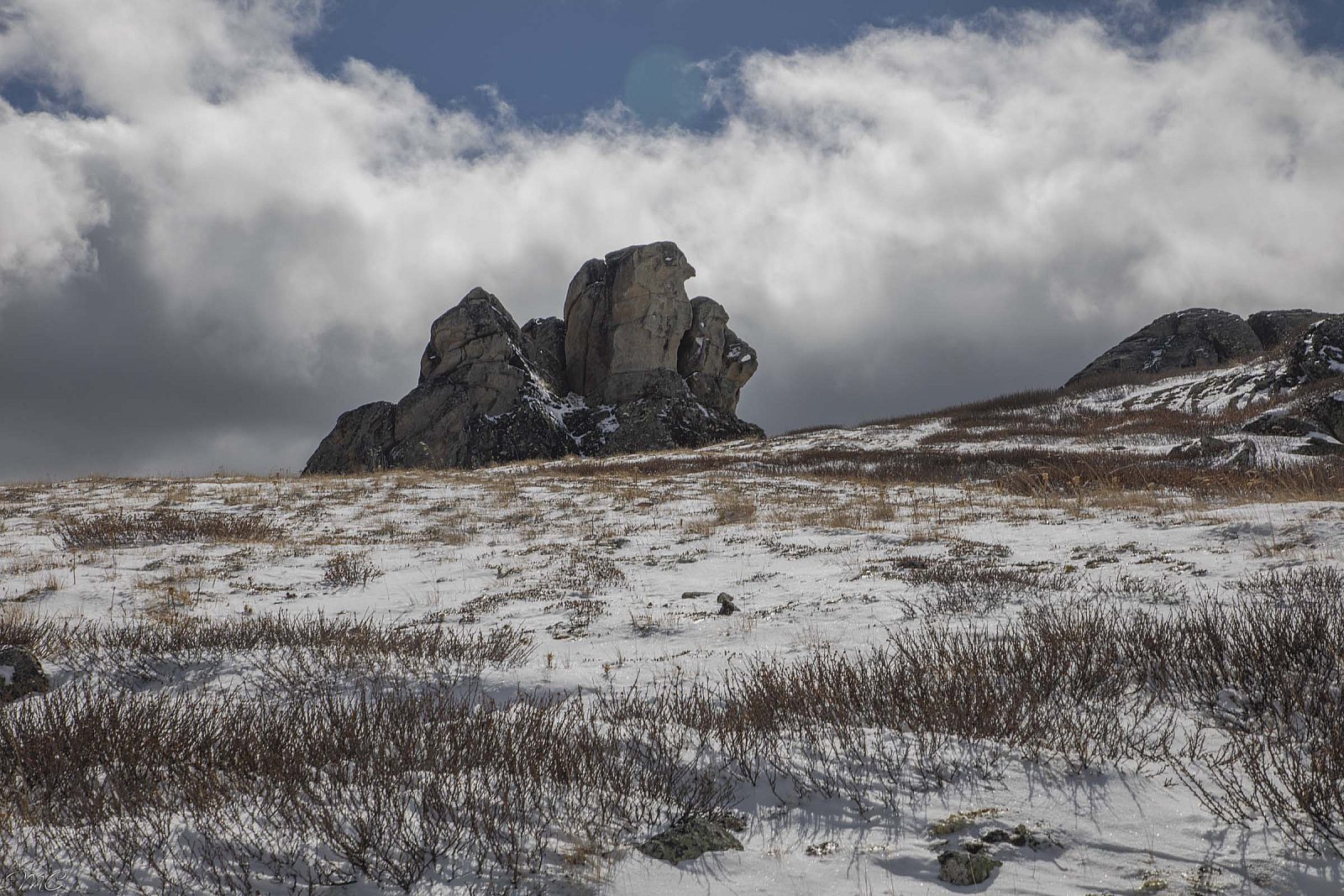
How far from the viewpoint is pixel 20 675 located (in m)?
4.70

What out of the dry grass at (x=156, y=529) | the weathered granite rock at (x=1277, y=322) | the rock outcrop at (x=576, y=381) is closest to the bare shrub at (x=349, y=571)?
the dry grass at (x=156, y=529)

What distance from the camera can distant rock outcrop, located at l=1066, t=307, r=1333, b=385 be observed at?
52938 mm

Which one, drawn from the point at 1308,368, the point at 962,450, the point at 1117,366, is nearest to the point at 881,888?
the point at 962,450

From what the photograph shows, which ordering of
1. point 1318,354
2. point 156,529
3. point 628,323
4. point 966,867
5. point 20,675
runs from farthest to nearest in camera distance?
point 628,323 → point 1318,354 → point 156,529 → point 20,675 → point 966,867

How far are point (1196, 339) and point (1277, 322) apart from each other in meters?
8.50

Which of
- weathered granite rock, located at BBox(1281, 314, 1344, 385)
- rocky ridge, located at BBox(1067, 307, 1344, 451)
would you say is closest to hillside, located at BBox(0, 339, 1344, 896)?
rocky ridge, located at BBox(1067, 307, 1344, 451)

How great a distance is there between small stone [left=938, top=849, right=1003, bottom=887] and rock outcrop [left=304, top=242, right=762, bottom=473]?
4552 centimetres

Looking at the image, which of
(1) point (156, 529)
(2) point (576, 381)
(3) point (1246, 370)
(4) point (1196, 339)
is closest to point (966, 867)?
(1) point (156, 529)

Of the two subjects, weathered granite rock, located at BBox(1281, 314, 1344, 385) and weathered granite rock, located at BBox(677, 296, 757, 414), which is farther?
weathered granite rock, located at BBox(677, 296, 757, 414)

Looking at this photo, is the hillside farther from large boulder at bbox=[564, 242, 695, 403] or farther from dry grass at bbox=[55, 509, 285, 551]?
large boulder at bbox=[564, 242, 695, 403]

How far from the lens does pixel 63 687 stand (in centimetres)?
468

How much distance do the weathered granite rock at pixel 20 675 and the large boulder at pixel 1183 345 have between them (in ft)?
189

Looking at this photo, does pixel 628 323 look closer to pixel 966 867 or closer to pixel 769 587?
pixel 769 587

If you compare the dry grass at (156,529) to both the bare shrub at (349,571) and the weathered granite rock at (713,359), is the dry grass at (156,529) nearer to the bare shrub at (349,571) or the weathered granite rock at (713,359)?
the bare shrub at (349,571)
